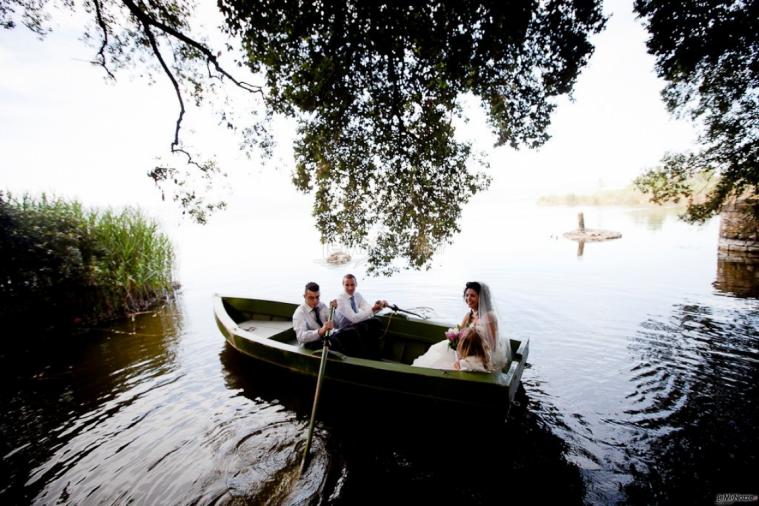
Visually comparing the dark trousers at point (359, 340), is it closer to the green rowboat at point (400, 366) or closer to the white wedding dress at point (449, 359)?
the green rowboat at point (400, 366)

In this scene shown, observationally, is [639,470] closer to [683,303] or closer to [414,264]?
[414,264]

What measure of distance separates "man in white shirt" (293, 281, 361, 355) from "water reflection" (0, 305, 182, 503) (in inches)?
104

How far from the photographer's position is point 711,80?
6723mm

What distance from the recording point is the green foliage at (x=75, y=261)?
7238 millimetres

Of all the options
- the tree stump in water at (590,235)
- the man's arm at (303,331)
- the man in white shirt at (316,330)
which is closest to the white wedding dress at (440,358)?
the man in white shirt at (316,330)

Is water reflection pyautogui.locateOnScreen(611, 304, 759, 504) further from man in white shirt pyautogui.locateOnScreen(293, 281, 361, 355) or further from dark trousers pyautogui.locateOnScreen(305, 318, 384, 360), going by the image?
man in white shirt pyautogui.locateOnScreen(293, 281, 361, 355)

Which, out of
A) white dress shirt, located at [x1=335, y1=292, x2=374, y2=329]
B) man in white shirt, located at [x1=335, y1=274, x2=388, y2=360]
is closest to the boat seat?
white dress shirt, located at [x1=335, y1=292, x2=374, y2=329]

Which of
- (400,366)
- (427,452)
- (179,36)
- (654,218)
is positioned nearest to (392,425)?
(427,452)

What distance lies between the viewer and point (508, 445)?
4.07 m

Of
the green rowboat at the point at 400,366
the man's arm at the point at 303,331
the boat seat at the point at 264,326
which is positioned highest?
the man's arm at the point at 303,331

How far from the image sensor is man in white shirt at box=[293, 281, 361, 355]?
17.2 ft

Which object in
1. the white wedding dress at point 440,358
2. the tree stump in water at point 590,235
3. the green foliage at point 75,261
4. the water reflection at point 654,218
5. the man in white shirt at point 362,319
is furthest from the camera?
the water reflection at point 654,218

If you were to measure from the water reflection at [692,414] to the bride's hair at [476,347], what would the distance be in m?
1.77

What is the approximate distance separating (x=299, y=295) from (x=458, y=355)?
8562 millimetres
